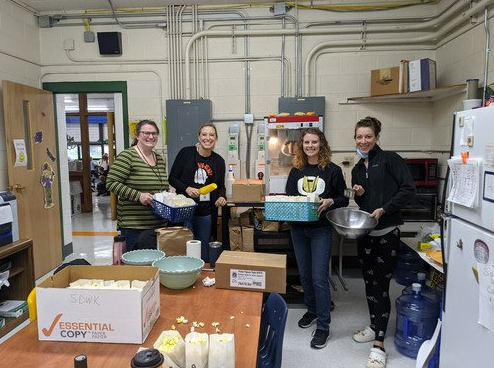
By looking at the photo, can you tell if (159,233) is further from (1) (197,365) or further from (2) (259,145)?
(2) (259,145)

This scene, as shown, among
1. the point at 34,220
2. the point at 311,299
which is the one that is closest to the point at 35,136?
the point at 34,220

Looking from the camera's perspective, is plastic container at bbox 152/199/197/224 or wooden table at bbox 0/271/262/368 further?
plastic container at bbox 152/199/197/224

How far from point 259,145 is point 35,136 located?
2511mm

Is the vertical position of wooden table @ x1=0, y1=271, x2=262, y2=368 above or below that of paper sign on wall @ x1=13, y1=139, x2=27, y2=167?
below

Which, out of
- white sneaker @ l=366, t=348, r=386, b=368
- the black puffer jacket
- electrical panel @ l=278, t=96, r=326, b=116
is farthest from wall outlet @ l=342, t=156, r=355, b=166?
white sneaker @ l=366, t=348, r=386, b=368

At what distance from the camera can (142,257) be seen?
1.81 m

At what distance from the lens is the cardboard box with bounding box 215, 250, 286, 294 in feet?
5.48

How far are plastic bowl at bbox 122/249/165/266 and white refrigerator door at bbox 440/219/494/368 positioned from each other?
1.47 metres

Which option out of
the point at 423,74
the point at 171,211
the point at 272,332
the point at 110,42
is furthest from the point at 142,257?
the point at 110,42

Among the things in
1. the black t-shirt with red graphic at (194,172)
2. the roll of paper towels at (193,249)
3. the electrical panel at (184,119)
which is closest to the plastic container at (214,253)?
the roll of paper towels at (193,249)

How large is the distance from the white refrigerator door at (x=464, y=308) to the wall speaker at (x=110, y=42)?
3937 millimetres

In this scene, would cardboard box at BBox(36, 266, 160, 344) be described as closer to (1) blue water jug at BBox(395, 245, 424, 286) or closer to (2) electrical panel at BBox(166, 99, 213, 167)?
(2) electrical panel at BBox(166, 99, 213, 167)

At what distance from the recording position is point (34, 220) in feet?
13.0

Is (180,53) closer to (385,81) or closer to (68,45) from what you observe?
(68,45)
